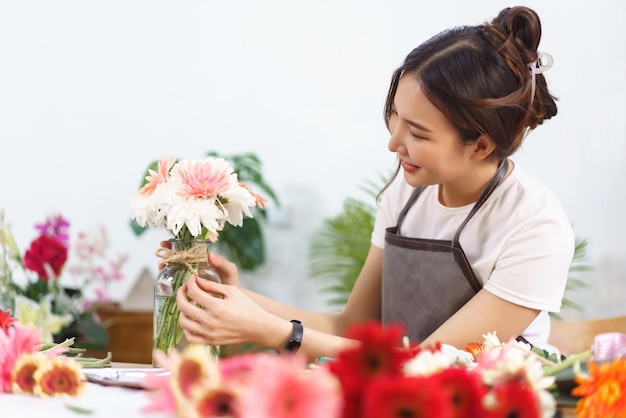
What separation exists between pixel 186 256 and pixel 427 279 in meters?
0.71

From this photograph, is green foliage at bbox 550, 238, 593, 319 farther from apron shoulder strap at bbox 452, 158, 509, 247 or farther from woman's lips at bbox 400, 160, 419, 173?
woman's lips at bbox 400, 160, 419, 173

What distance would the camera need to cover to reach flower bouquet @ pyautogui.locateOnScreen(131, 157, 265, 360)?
4.66ft

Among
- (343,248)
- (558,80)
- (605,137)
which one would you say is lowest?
(343,248)

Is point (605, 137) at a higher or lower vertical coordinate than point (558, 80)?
lower

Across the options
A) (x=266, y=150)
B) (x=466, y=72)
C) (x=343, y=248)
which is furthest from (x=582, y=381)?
(x=266, y=150)

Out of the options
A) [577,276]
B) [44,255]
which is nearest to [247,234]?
[44,255]

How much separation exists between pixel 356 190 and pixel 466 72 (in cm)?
224

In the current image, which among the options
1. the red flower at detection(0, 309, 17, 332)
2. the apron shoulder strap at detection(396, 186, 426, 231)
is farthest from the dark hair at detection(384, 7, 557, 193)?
the red flower at detection(0, 309, 17, 332)

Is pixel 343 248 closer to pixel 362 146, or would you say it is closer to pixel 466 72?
pixel 362 146

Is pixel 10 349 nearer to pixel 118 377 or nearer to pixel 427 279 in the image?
pixel 118 377

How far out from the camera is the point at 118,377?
3.76ft

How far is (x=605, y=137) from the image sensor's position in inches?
149

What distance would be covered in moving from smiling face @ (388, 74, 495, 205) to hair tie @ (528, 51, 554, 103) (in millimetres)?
171

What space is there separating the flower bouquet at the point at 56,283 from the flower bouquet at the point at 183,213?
98 centimetres
